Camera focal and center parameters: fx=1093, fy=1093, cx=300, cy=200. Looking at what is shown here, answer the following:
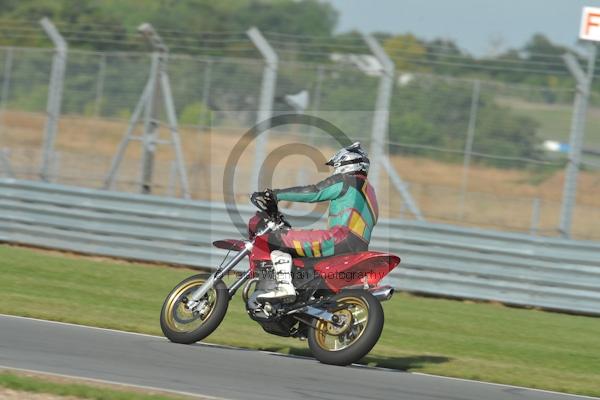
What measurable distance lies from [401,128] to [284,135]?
6.62 feet

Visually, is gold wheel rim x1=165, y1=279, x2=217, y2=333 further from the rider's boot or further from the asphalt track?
the rider's boot

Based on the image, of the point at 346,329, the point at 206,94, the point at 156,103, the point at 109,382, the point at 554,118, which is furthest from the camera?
the point at 554,118

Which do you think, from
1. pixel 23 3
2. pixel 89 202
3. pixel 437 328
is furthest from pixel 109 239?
pixel 23 3

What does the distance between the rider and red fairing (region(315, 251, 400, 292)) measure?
11 centimetres

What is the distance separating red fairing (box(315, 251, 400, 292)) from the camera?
8625 mm

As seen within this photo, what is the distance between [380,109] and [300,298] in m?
6.90

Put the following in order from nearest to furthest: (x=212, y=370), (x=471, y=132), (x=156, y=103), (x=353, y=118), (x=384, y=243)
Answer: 1. (x=212, y=370)
2. (x=384, y=243)
3. (x=471, y=132)
4. (x=156, y=103)
5. (x=353, y=118)

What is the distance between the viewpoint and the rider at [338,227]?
8703 millimetres

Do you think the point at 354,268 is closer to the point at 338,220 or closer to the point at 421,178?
the point at 338,220

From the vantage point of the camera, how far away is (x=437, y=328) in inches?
Answer: 468

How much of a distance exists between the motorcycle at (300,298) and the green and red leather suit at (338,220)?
10 cm

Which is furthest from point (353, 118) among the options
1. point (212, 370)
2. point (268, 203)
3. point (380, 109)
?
point (212, 370)

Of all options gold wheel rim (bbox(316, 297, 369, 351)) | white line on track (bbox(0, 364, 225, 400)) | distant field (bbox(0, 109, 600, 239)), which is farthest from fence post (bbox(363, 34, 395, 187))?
white line on track (bbox(0, 364, 225, 400))

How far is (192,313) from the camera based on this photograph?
905 centimetres
